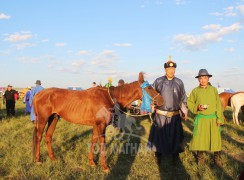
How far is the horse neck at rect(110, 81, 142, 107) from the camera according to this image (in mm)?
5961

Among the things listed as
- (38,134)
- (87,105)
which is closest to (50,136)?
(38,134)

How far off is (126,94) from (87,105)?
3.15ft

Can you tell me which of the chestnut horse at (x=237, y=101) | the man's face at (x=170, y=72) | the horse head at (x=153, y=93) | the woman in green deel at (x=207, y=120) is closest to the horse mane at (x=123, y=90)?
the horse head at (x=153, y=93)

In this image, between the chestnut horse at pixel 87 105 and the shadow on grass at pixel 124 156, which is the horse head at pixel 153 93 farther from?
the shadow on grass at pixel 124 156

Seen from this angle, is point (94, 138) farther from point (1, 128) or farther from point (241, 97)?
point (241, 97)

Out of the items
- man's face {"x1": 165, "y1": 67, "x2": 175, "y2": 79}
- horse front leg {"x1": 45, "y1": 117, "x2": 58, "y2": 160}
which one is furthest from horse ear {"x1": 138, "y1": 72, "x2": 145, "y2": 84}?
horse front leg {"x1": 45, "y1": 117, "x2": 58, "y2": 160}

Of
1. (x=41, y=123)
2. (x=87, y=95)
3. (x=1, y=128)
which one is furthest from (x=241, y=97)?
(x=1, y=128)

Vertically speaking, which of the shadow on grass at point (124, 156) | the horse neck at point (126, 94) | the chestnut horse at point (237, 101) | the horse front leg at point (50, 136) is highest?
the horse neck at point (126, 94)

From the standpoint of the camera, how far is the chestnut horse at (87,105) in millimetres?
5812

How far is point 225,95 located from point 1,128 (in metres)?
11.8

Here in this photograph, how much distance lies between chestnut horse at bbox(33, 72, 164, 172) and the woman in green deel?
44.0 inches

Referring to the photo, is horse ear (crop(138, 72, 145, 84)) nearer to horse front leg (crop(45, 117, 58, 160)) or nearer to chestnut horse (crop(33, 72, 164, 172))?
A: chestnut horse (crop(33, 72, 164, 172))

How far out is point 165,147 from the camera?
18.5ft

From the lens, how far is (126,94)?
600 cm
